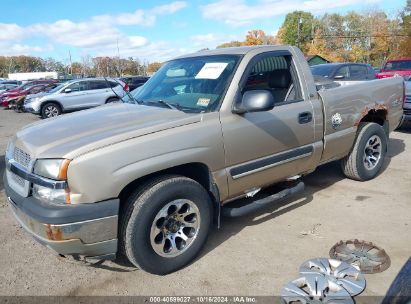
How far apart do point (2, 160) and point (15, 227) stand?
361cm

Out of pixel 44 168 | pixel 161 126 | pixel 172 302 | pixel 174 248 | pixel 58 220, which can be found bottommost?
pixel 172 302

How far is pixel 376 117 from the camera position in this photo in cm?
537

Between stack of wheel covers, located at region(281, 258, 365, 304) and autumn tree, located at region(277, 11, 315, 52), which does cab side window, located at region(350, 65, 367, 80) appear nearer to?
stack of wheel covers, located at region(281, 258, 365, 304)

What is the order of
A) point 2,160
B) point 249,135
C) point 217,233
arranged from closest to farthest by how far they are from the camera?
point 249,135, point 217,233, point 2,160

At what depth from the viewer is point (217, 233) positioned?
395 centimetres

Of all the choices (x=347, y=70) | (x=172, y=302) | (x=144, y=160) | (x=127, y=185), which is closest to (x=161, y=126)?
(x=144, y=160)

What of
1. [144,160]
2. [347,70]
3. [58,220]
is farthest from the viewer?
[347,70]

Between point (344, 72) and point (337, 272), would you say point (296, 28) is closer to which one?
point (344, 72)

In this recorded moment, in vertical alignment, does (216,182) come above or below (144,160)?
below

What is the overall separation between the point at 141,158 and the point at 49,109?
1400 cm

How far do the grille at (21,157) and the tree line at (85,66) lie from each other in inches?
2269

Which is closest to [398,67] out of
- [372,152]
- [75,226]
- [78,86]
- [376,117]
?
[376,117]

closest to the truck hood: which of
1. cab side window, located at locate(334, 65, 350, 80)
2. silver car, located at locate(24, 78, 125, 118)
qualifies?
cab side window, located at locate(334, 65, 350, 80)

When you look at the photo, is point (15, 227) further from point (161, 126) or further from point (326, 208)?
point (326, 208)
